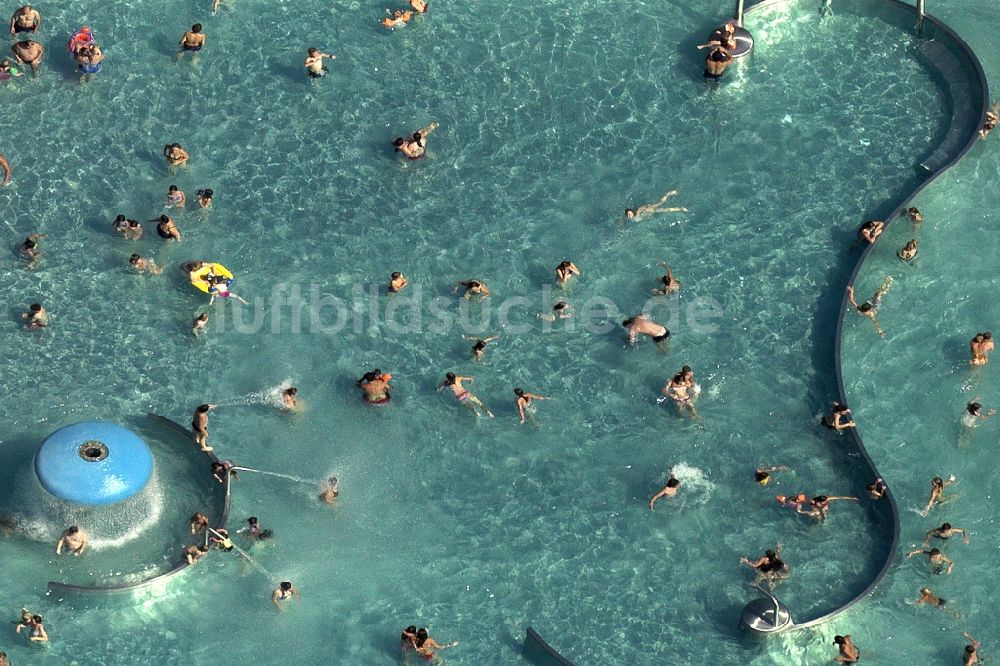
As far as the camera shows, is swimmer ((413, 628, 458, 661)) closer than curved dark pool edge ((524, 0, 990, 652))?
Yes

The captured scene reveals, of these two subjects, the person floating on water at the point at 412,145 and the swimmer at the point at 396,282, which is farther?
the person floating on water at the point at 412,145

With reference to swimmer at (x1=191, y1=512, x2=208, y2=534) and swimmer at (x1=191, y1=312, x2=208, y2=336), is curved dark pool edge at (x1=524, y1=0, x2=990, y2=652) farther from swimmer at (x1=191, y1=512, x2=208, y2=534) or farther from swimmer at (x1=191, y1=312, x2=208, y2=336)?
swimmer at (x1=191, y1=312, x2=208, y2=336)

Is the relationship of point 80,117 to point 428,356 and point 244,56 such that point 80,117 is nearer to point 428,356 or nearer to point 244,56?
point 244,56

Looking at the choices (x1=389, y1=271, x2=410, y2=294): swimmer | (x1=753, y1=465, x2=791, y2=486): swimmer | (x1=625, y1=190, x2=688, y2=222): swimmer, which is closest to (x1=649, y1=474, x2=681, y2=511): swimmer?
(x1=753, y1=465, x2=791, y2=486): swimmer

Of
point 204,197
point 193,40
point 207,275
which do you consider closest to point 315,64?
point 193,40

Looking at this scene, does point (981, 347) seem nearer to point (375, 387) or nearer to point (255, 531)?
point (375, 387)

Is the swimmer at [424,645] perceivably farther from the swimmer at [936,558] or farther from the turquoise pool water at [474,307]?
the swimmer at [936,558]

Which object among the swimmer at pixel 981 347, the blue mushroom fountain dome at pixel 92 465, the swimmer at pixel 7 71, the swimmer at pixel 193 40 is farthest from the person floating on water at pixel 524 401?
the swimmer at pixel 7 71
